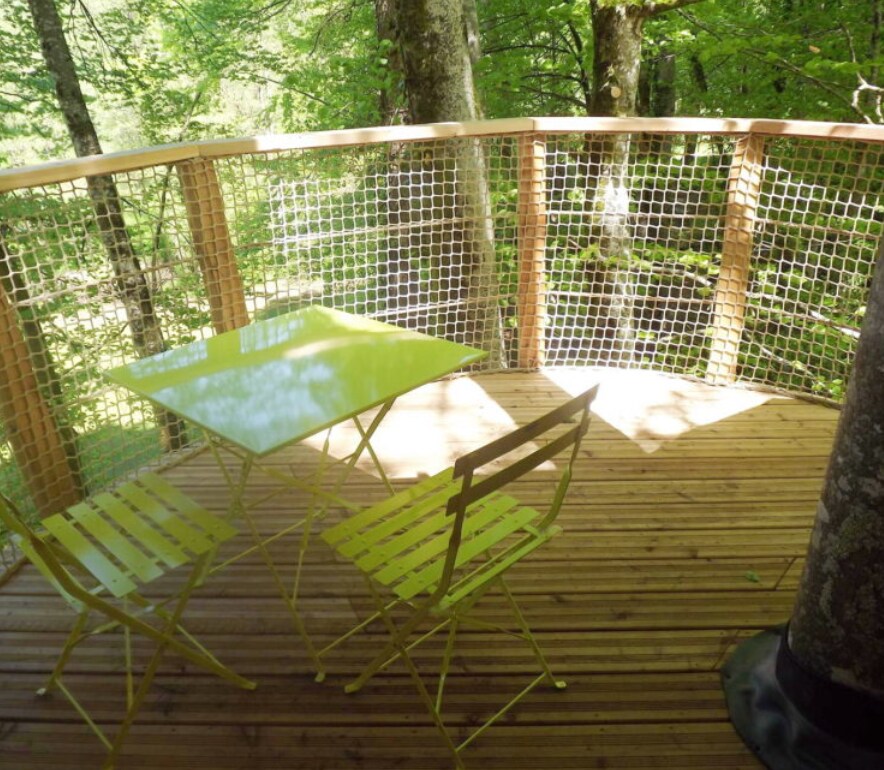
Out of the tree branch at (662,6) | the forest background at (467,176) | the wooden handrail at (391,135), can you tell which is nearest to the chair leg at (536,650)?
the forest background at (467,176)

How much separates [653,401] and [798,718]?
7.14 ft

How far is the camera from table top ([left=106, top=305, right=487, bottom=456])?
74.4 inches

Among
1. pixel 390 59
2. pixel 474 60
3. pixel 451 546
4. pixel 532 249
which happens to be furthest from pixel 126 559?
pixel 474 60

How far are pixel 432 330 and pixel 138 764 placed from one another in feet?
9.74

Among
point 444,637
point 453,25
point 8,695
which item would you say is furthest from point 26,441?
point 453,25

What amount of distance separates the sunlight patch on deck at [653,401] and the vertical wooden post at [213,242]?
5.93 ft

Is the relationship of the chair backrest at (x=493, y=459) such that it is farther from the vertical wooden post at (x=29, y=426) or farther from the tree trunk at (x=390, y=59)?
the tree trunk at (x=390, y=59)

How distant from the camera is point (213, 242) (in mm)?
3324

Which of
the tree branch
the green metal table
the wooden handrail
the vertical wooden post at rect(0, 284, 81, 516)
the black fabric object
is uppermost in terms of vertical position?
the tree branch

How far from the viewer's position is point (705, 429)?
143 inches

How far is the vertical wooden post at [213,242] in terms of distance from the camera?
3195mm

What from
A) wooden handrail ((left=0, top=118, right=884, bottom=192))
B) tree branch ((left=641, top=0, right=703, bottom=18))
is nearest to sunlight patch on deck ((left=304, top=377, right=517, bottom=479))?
wooden handrail ((left=0, top=118, right=884, bottom=192))

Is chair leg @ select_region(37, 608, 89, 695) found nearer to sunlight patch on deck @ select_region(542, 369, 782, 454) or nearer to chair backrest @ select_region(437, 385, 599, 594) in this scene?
chair backrest @ select_region(437, 385, 599, 594)

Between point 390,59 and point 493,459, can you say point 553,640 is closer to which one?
point 493,459
